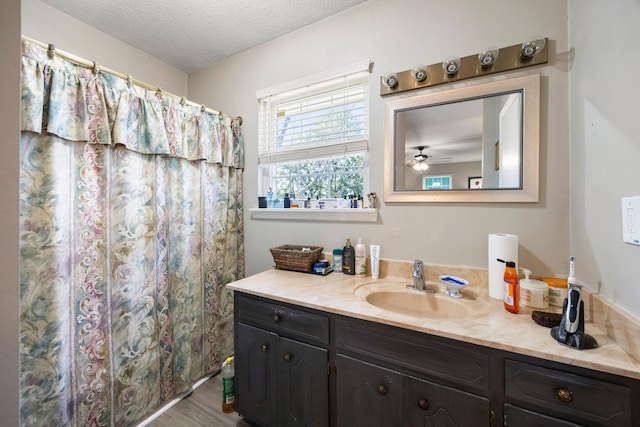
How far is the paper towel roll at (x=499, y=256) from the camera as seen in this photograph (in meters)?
1.14

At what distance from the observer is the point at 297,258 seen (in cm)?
162

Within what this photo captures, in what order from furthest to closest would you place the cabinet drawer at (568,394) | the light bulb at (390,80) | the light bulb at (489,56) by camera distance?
1. the light bulb at (390,80)
2. the light bulb at (489,56)
3. the cabinet drawer at (568,394)

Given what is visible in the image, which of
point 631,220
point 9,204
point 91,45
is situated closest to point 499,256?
point 631,220

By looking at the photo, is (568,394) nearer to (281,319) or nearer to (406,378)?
(406,378)

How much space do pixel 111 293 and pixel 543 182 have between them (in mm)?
2262

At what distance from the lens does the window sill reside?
62.7 inches

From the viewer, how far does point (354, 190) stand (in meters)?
1.72

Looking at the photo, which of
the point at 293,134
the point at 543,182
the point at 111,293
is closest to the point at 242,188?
the point at 293,134

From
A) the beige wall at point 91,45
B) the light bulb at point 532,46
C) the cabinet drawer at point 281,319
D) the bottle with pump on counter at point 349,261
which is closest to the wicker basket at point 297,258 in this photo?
the bottle with pump on counter at point 349,261

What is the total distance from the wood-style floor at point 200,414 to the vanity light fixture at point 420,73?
222 centimetres

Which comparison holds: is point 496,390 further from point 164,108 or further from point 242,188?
point 164,108

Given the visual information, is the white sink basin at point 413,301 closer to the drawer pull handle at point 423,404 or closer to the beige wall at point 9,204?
the drawer pull handle at point 423,404

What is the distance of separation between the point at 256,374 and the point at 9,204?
122cm

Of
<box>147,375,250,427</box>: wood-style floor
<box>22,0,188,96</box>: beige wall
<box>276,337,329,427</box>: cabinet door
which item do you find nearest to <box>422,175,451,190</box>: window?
<box>276,337,329,427</box>: cabinet door
